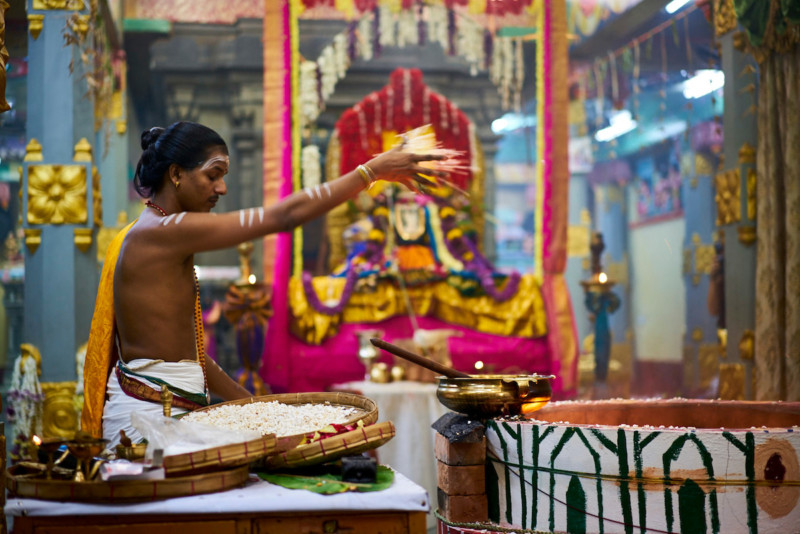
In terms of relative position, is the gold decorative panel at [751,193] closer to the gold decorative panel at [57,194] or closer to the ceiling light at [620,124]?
the gold decorative panel at [57,194]

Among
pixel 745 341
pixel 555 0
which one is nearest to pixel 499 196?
pixel 555 0

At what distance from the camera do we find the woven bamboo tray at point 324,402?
195cm

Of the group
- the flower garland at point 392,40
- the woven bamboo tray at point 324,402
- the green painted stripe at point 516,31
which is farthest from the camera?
the green painted stripe at point 516,31

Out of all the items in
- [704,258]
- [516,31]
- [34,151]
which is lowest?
[704,258]

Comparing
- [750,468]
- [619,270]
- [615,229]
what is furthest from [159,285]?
[615,229]

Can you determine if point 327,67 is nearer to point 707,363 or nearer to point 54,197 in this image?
point 54,197

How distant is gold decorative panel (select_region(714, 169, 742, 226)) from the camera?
5.67 meters

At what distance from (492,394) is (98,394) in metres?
1.19

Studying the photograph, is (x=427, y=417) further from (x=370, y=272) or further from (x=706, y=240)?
(x=706, y=240)

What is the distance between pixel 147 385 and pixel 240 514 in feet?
2.53

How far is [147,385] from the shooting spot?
2381 mm

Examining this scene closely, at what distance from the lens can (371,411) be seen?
6.87 feet

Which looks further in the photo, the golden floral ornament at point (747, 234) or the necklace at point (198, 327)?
the golden floral ornament at point (747, 234)

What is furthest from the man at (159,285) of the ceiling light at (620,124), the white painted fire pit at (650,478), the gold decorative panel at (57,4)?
the ceiling light at (620,124)
